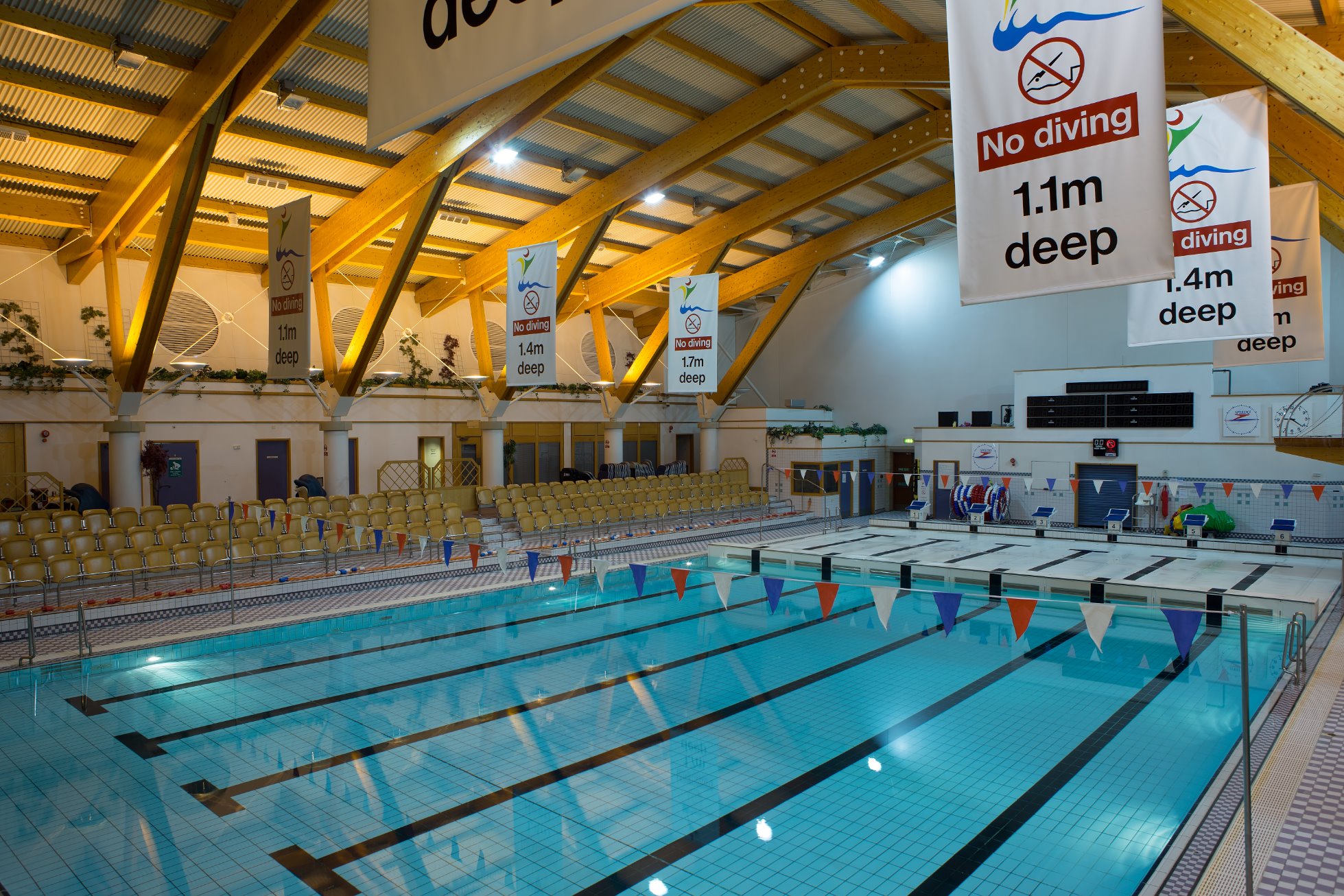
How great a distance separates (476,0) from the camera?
265 cm

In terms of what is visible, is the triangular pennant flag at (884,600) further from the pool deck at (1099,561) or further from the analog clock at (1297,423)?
the analog clock at (1297,423)

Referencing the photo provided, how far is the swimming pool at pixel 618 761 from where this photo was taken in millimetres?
4543

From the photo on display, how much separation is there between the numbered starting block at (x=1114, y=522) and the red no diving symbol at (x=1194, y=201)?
11457 millimetres

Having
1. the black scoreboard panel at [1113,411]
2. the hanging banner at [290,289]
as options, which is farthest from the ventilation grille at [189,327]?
the black scoreboard panel at [1113,411]

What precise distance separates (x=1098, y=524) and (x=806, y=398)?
9504mm

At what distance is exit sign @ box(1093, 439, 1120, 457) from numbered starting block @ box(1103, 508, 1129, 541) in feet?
4.89

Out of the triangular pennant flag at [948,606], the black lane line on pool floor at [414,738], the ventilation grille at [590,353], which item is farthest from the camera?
the ventilation grille at [590,353]

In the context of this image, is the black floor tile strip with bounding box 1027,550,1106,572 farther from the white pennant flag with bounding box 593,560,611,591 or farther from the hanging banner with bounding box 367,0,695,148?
the hanging banner with bounding box 367,0,695,148

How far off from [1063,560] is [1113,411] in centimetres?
601

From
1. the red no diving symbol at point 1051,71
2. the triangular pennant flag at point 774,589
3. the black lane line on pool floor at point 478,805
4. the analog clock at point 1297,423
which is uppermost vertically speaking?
the red no diving symbol at point 1051,71

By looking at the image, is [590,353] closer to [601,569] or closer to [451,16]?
[601,569]

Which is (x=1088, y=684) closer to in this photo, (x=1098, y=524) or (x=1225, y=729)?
(x=1225, y=729)

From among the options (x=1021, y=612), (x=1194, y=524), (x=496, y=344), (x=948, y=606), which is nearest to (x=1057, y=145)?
(x=1021, y=612)

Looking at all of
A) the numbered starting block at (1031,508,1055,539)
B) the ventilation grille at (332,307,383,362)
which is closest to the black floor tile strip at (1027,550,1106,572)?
the numbered starting block at (1031,508,1055,539)
